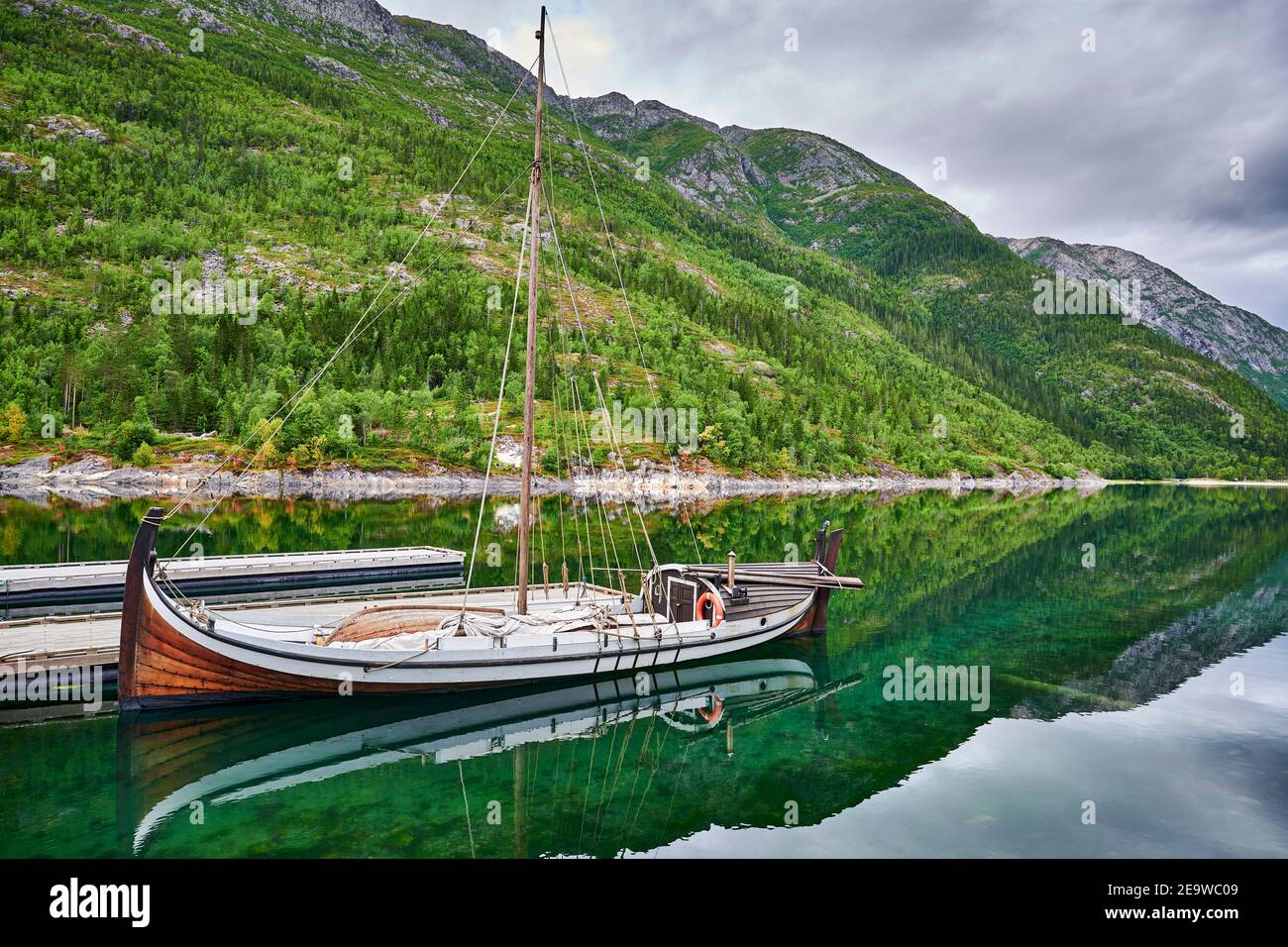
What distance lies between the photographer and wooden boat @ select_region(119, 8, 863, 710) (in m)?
17.0

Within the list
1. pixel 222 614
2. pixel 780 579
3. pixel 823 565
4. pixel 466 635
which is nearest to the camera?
pixel 466 635

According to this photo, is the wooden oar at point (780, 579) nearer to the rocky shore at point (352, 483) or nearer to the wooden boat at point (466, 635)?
the wooden boat at point (466, 635)

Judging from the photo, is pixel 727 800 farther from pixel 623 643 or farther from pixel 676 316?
pixel 676 316

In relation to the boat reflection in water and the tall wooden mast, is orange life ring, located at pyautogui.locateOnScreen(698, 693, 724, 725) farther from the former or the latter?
the tall wooden mast

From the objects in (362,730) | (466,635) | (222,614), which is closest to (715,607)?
(466,635)

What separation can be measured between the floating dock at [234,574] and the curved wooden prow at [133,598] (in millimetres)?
14476

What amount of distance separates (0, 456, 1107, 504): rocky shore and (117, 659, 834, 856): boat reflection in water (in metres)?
39.0

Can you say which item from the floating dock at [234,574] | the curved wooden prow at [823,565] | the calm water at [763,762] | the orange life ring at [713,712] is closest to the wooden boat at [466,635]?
the curved wooden prow at [823,565]

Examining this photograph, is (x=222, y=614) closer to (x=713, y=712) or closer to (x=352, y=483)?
(x=713, y=712)

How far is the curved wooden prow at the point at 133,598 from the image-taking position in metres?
16.1

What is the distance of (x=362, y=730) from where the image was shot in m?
17.3

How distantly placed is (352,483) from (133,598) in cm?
8672

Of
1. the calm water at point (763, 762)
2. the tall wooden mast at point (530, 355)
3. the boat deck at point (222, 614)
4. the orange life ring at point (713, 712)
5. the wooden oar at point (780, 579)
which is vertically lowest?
the orange life ring at point (713, 712)
